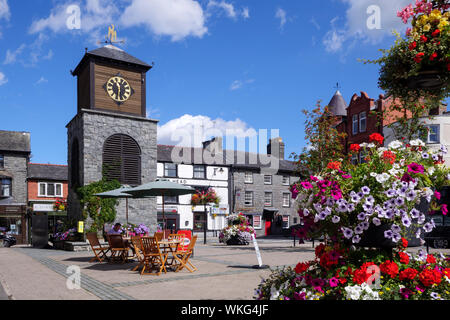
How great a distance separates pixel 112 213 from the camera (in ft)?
65.1

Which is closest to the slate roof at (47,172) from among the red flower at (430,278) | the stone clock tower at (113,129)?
→ the stone clock tower at (113,129)

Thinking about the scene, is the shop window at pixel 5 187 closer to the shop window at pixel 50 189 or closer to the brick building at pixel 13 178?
the brick building at pixel 13 178

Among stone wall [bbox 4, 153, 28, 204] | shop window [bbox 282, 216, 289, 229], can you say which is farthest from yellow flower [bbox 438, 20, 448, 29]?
shop window [bbox 282, 216, 289, 229]

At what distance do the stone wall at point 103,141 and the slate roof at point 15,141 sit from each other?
46.1ft

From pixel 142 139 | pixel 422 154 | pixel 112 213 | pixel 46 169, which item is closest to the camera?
pixel 422 154

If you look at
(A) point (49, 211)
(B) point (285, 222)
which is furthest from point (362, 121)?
(A) point (49, 211)

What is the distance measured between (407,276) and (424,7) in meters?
2.68

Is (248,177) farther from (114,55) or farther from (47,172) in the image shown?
(114,55)

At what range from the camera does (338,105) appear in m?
37.3

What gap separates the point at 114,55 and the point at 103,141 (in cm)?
494

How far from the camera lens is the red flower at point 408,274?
3.79 m

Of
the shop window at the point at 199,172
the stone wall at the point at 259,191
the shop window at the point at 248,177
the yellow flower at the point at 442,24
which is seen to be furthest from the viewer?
the shop window at the point at 248,177

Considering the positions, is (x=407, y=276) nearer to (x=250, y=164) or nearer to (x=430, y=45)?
(x=430, y=45)
